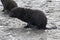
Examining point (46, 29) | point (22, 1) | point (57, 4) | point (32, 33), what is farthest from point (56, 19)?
point (22, 1)

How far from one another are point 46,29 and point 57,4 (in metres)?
3.87

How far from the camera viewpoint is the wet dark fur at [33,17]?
7.57 m

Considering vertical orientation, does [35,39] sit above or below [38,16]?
below

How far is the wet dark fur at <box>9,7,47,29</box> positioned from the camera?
757 cm

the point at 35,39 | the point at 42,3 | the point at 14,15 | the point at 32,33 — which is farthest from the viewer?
the point at 42,3

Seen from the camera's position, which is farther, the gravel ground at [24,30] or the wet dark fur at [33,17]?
the wet dark fur at [33,17]

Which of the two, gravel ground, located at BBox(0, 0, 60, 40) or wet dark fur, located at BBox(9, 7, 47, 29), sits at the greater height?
wet dark fur, located at BBox(9, 7, 47, 29)

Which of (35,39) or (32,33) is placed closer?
(35,39)

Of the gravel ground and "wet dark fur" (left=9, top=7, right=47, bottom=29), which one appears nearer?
the gravel ground

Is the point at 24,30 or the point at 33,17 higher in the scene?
the point at 33,17

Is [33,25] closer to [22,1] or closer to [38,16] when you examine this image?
[38,16]

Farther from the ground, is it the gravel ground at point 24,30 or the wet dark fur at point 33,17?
the wet dark fur at point 33,17

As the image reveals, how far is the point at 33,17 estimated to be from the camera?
768 cm

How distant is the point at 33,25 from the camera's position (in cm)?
776
